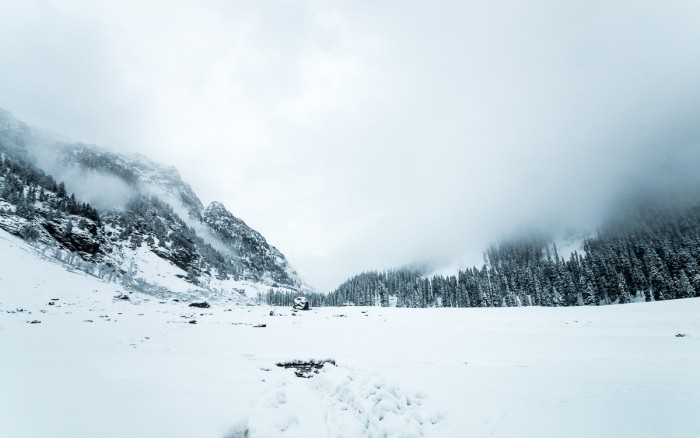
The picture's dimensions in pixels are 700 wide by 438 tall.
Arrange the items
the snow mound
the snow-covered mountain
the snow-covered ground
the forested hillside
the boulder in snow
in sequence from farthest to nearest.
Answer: the snow-covered mountain, the forested hillside, the boulder in snow, the snow mound, the snow-covered ground

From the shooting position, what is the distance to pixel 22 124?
197 metres

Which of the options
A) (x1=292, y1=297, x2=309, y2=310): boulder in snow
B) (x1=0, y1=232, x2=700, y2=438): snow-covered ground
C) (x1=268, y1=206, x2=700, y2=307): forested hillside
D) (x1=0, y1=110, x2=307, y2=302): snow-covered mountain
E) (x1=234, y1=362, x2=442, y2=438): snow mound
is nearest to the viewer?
(x1=0, y1=232, x2=700, y2=438): snow-covered ground

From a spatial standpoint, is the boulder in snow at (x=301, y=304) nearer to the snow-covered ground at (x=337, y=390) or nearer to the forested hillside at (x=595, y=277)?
the snow-covered ground at (x=337, y=390)

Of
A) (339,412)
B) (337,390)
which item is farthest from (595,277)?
(339,412)

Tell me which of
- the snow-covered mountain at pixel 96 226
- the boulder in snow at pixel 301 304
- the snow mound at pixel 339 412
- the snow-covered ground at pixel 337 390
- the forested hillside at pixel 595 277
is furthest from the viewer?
the snow-covered mountain at pixel 96 226

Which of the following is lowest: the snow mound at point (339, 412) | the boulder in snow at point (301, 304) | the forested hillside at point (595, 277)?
the snow mound at point (339, 412)

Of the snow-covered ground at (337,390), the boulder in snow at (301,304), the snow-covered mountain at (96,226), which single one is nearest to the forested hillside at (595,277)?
the snow-covered mountain at (96,226)

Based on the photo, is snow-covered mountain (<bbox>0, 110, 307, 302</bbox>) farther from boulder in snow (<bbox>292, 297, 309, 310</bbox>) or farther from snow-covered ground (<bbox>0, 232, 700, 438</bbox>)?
snow-covered ground (<bbox>0, 232, 700, 438</bbox>)

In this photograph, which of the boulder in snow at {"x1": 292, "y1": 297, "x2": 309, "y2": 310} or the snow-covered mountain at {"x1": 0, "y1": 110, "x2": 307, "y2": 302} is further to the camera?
the snow-covered mountain at {"x1": 0, "y1": 110, "x2": 307, "y2": 302}

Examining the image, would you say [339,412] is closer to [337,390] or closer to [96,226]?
[337,390]

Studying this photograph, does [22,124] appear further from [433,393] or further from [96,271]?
[433,393]

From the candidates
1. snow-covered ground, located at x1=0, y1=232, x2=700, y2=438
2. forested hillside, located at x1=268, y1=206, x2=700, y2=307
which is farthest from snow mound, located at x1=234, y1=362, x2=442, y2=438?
forested hillside, located at x1=268, y1=206, x2=700, y2=307

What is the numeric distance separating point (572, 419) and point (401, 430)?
3.81 meters

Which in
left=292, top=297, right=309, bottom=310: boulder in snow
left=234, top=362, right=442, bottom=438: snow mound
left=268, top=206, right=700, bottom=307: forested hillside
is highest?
left=268, top=206, right=700, bottom=307: forested hillside
